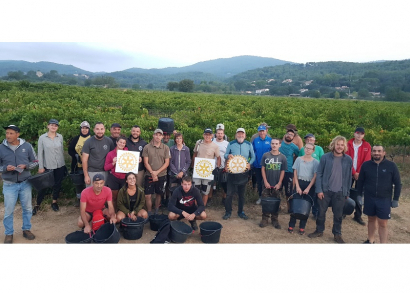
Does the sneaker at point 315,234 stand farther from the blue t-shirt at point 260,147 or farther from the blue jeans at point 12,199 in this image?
the blue jeans at point 12,199

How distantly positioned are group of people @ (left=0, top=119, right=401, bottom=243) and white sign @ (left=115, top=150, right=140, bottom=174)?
0.11 m

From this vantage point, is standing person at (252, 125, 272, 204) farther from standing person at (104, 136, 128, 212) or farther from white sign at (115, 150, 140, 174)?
standing person at (104, 136, 128, 212)

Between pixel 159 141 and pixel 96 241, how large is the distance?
2.21 metres

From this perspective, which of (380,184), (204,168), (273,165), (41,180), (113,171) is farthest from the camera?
(204,168)

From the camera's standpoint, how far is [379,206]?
487 cm

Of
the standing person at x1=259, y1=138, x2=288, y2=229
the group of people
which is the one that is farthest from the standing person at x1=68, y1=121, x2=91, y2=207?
the standing person at x1=259, y1=138, x2=288, y2=229

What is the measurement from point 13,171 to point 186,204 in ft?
10.3

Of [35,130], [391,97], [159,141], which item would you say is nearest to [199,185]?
[159,141]

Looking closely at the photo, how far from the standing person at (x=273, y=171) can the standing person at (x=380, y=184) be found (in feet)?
4.97

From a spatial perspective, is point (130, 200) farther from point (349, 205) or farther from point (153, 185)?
point (349, 205)

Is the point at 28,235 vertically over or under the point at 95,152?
under

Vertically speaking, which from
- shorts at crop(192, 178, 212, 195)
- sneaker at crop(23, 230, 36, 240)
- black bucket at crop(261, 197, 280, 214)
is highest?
shorts at crop(192, 178, 212, 195)

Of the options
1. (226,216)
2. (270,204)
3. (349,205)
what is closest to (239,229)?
(226,216)

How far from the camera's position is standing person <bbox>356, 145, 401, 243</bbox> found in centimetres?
478
